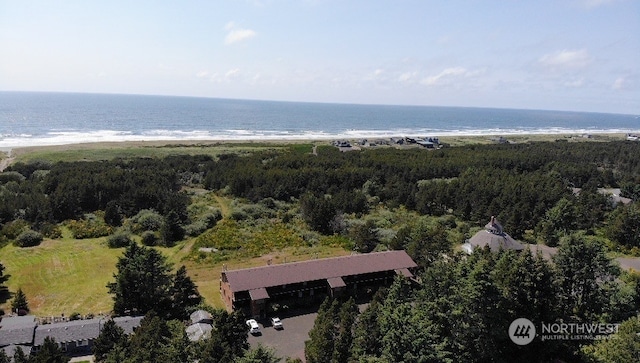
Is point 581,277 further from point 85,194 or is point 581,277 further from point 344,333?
point 85,194

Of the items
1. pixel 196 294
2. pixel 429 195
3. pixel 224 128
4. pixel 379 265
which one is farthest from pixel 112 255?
pixel 224 128

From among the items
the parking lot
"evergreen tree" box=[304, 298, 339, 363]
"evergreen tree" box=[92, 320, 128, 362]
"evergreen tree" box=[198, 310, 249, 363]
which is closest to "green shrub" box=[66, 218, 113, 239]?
"evergreen tree" box=[92, 320, 128, 362]

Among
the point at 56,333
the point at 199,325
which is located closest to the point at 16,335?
the point at 56,333

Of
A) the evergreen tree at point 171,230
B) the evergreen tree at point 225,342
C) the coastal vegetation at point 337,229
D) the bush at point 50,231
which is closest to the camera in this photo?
the evergreen tree at point 225,342

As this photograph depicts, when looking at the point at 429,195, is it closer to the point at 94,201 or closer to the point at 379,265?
the point at 379,265

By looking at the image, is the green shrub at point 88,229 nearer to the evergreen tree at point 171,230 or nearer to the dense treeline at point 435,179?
the evergreen tree at point 171,230

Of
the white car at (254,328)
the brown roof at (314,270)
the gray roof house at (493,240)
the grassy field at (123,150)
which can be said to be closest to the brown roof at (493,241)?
the gray roof house at (493,240)

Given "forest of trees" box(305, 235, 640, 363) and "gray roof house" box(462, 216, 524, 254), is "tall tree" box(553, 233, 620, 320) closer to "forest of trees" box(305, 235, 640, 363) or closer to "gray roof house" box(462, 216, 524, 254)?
"forest of trees" box(305, 235, 640, 363)
